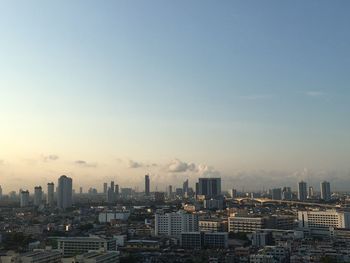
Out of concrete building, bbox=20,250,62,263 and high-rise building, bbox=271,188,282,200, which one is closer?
concrete building, bbox=20,250,62,263

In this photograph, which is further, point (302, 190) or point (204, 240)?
point (302, 190)

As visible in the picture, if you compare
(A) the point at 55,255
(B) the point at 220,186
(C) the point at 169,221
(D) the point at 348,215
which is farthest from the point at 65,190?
(A) the point at 55,255

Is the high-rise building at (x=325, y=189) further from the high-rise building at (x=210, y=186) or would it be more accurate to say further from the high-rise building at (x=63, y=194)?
the high-rise building at (x=63, y=194)

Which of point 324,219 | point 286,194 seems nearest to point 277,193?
point 286,194

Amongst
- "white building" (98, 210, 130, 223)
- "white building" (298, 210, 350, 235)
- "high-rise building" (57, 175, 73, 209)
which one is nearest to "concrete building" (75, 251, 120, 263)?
"white building" (298, 210, 350, 235)

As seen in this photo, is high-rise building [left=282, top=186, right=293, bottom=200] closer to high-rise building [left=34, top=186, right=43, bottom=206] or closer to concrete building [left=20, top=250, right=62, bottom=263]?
high-rise building [left=34, top=186, right=43, bottom=206]

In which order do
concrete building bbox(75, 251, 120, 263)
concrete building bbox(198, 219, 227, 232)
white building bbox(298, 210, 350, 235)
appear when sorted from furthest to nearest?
white building bbox(298, 210, 350, 235), concrete building bbox(198, 219, 227, 232), concrete building bbox(75, 251, 120, 263)

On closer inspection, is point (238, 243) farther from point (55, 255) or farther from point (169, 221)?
point (55, 255)

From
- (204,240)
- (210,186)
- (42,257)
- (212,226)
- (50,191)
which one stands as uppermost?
(210,186)

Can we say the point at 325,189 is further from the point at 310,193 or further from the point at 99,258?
the point at 99,258

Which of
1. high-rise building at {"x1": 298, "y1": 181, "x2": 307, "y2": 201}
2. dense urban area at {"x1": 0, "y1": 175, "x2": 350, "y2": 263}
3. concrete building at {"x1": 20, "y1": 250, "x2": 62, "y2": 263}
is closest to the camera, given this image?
concrete building at {"x1": 20, "y1": 250, "x2": 62, "y2": 263}
